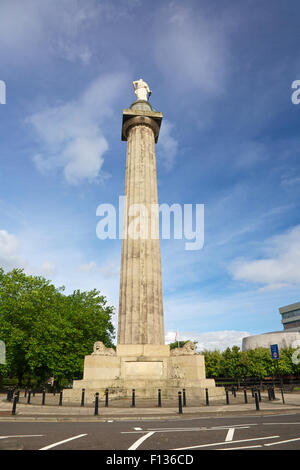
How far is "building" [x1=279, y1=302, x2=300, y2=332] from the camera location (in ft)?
383

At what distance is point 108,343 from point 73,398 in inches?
1022

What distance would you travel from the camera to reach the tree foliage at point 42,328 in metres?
32.4

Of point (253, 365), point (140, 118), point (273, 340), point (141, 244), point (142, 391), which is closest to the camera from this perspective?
point (142, 391)

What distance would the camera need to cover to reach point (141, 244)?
1039 inches

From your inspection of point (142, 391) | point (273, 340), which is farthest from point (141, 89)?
point (273, 340)

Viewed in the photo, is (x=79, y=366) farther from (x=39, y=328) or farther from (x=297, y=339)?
(x=297, y=339)

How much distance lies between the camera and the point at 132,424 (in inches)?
435

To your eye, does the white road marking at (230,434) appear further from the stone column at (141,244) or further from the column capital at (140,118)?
the column capital at (140,118)

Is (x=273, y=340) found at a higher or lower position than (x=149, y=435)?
higher

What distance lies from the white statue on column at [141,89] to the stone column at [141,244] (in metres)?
3.70

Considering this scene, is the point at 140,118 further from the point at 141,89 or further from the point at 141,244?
the point at 141,244

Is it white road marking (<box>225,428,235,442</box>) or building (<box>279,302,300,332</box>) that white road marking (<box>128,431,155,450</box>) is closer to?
white road marking (<box>225,428,235,442</box>)

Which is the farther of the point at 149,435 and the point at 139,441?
the point at 149,435

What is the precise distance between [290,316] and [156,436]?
127 meters
